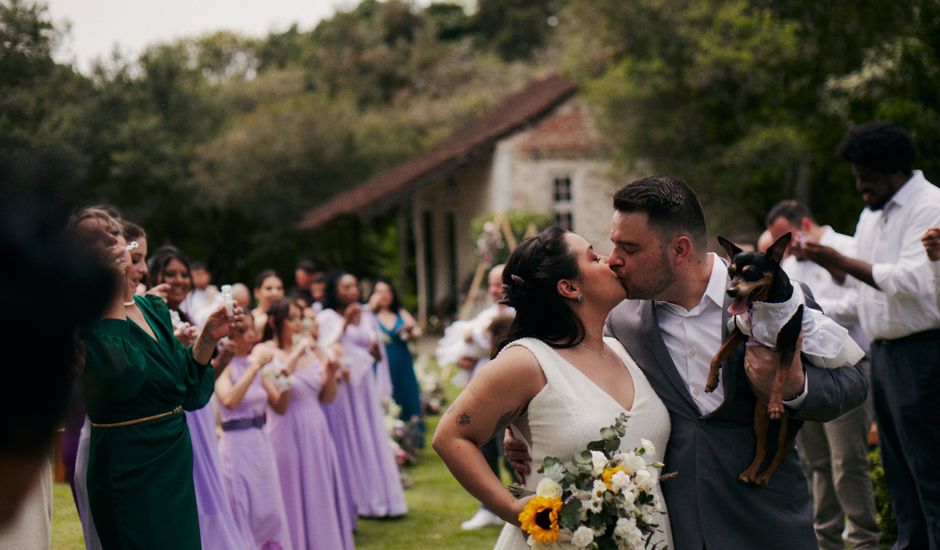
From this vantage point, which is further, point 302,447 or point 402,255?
point 402,255

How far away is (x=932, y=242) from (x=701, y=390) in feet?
6.85

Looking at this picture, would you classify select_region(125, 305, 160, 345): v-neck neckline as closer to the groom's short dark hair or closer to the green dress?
the green dress

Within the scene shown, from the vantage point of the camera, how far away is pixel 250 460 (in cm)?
718

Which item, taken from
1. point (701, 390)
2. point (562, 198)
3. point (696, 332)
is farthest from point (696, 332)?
point (562, 198)

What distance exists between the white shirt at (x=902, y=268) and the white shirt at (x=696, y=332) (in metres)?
2.19

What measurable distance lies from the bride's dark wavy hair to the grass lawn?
17.0 ft

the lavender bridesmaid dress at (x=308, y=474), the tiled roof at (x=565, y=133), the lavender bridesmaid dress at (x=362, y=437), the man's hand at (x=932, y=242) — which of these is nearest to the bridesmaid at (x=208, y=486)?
the lavender bridesmaid dress at (x=308, y=474)

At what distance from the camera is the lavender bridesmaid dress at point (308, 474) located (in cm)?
773

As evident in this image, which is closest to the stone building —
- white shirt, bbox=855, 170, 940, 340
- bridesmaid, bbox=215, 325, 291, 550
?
bridesmaid, bbox=215, 325, 291, 550

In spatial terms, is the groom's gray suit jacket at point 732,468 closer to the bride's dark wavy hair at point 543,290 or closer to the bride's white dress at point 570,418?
the bride's white dress at point 570,418

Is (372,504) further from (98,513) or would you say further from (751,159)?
(751,159)

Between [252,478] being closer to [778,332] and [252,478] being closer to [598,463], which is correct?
[598,463]

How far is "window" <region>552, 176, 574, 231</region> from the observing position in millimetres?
29844

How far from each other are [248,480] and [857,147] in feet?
14.8
